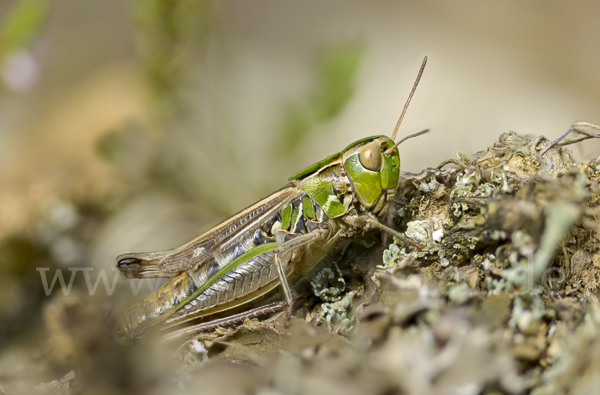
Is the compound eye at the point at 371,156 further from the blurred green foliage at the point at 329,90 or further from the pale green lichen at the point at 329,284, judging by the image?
the blurred green foliage at the point at 329,90

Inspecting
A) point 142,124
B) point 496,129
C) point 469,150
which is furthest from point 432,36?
point 142,124

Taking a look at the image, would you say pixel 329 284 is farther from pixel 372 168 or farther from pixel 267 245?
pixel 372 168

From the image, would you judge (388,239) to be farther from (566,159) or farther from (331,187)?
(566,159)

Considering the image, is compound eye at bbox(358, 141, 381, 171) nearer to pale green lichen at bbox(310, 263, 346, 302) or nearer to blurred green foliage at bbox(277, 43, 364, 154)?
pale green lichen at bbox(310, 263, 346, 302)

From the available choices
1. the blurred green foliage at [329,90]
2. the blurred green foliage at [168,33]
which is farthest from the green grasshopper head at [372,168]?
the blurred green foliage at [168,33]

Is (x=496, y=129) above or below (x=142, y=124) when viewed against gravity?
below
